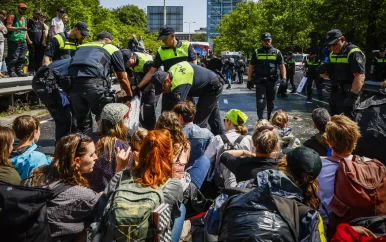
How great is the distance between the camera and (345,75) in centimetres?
722

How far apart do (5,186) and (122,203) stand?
75cm

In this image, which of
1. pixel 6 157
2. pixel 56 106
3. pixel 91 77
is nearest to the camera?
pixel 6 157

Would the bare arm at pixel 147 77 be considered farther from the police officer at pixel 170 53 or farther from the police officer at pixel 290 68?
the police officer at pixel 290 68

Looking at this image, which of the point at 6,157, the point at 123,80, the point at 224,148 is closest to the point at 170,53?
the point at 123,80

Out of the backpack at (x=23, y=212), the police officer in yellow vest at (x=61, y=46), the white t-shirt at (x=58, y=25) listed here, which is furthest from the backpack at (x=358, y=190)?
the white t-shirt at (x=58, y=25)

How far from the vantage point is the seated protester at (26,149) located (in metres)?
4.11

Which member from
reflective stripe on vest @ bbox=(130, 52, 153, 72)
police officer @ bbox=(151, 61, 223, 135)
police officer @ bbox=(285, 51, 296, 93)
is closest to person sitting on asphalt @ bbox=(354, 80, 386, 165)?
police officer @ bbox=(151, 61, 223, 135)

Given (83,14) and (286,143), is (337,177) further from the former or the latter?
(83,14)

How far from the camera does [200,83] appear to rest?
21.7 ft

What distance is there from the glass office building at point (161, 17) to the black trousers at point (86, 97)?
45.5m

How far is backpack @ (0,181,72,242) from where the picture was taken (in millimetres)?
2838

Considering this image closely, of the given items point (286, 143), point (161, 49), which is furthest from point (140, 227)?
point (161, 49)

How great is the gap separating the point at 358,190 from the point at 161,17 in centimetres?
5125

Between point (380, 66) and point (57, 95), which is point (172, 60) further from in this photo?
point (380, 66)
